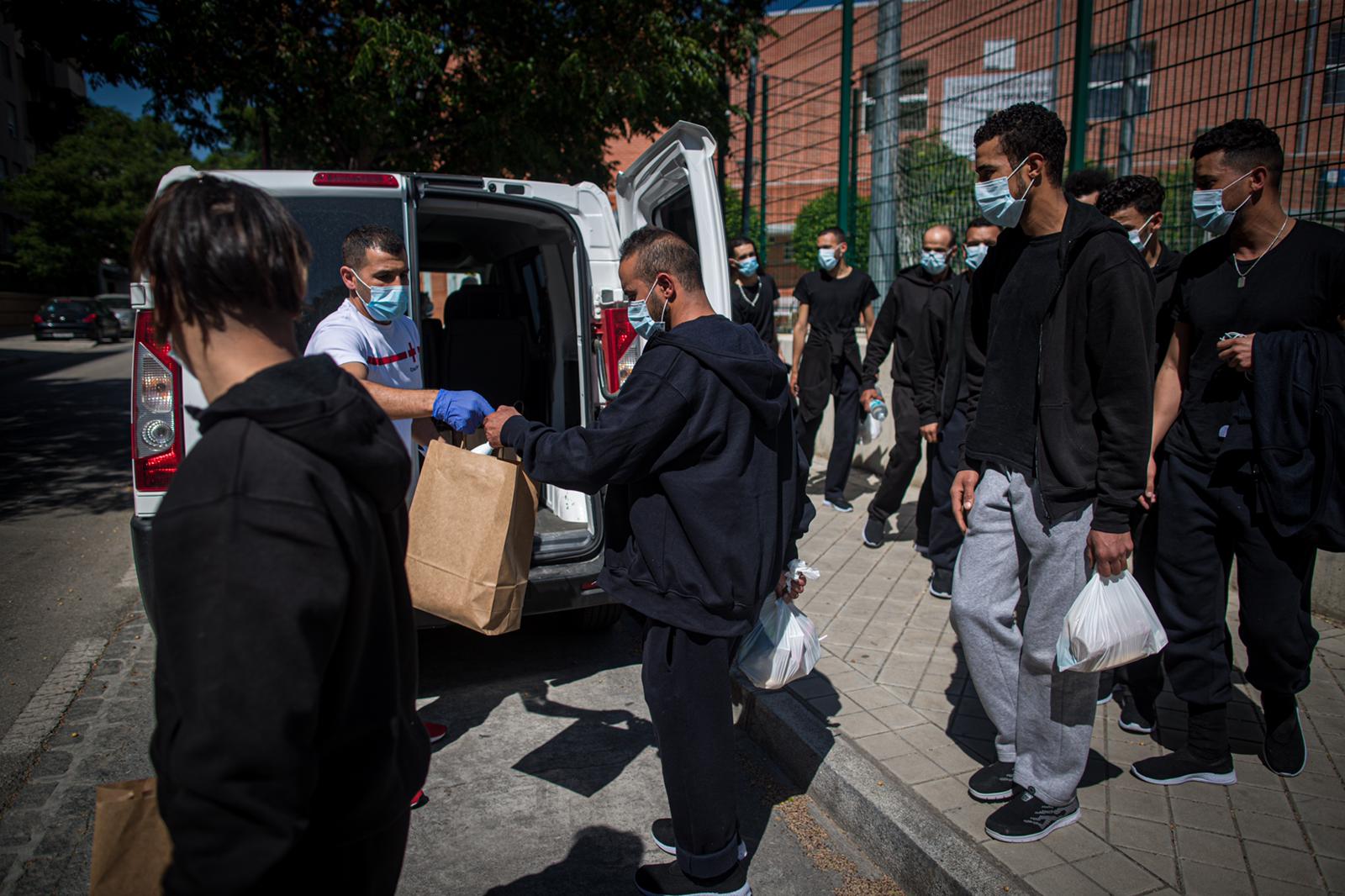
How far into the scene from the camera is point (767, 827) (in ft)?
10.1

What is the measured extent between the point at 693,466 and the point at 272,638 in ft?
4.43

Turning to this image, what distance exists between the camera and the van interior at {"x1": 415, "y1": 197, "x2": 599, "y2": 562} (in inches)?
189

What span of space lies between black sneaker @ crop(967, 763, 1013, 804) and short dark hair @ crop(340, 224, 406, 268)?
2894 millimetres

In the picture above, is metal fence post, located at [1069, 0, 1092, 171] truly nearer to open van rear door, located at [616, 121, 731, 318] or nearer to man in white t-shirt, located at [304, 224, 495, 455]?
open van rear door, located at [616, 121, 731, 318]

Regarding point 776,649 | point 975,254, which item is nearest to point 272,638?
point 776,649

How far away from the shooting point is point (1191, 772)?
3018 millimetres

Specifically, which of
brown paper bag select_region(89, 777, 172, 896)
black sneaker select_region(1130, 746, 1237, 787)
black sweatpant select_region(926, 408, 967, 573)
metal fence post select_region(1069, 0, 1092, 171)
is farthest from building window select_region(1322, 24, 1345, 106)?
brown paper bag select_region(89, 777, 172, 896)

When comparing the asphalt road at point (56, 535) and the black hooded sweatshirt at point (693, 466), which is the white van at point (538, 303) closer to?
the black hooded sweatshirt at point (693, 466)

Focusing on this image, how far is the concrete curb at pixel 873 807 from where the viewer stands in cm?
254

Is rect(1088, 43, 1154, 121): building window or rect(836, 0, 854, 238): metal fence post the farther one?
rect(836, 0, 854, 238): metal fence post

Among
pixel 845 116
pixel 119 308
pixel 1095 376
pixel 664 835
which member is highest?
pixel 845 116

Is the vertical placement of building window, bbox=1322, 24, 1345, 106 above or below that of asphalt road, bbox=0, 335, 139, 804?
above

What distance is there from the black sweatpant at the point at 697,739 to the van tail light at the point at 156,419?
2071 mm

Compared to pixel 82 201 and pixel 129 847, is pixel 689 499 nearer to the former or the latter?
pixel 129 847
